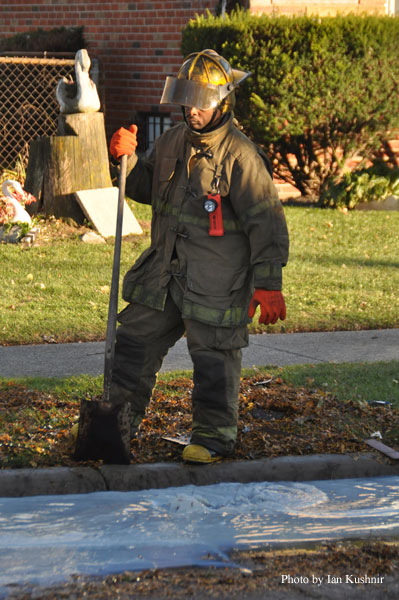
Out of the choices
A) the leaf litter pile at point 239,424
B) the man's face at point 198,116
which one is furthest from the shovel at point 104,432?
the man's face at point 198,116

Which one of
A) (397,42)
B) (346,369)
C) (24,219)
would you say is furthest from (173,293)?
(397,42)

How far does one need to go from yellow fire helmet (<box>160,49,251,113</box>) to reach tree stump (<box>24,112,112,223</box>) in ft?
19.2

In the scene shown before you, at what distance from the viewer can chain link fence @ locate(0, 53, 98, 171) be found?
13086 millimetres

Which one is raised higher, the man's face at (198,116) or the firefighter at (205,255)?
the man's face at (198,116)

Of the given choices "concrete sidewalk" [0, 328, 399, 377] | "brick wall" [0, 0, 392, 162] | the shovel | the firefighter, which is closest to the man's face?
the firefighter

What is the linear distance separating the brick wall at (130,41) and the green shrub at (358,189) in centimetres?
311

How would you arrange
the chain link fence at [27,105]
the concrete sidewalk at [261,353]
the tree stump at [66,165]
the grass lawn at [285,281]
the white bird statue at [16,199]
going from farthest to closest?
the chain link fence at [27,105] < the tree stump at [66,165] < the white bird statue at [16,199] < the grass lawn at [285,281] < the concrete sidewalk at [261,353]

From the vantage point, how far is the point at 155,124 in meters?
14.4

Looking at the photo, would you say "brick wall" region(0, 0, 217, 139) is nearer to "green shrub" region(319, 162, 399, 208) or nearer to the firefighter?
"green shrub" region(319, 162, 399, 208)

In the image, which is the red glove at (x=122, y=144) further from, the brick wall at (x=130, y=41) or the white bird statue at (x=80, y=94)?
the brick wall at (x=130, y=41)

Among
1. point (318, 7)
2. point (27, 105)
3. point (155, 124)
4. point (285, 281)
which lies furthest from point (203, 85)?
point (155, 124)

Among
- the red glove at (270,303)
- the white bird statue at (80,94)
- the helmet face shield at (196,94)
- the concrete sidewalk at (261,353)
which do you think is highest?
the helmet face shield at (196,94)

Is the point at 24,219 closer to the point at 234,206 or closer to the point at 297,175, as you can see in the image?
the point at 297,175

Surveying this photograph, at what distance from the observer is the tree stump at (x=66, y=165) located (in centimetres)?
1003
